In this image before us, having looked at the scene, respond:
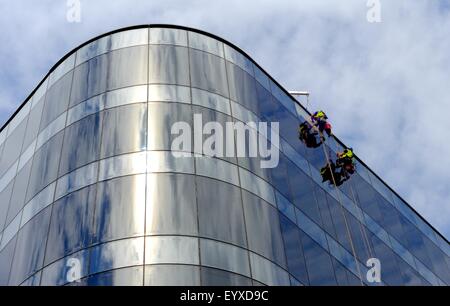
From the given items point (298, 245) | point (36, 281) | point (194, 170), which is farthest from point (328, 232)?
point (36, 281)

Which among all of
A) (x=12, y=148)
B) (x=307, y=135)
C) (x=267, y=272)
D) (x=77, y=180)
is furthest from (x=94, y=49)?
(x=267, y=272)

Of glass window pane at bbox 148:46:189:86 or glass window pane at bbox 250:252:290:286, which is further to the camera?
glass window pane at bbox 148:46:189:86

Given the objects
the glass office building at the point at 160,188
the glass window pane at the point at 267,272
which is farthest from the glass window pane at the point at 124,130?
the glass window pane at the point at 267,272

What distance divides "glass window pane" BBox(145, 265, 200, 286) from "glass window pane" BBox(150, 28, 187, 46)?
11793 millimetres

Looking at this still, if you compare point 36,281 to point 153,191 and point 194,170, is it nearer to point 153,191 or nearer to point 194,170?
point 153,191

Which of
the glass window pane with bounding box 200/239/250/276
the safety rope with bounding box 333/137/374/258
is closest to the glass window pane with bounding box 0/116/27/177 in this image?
the glass window pane with bounding box 200/239/250/276

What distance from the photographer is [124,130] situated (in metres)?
25.7

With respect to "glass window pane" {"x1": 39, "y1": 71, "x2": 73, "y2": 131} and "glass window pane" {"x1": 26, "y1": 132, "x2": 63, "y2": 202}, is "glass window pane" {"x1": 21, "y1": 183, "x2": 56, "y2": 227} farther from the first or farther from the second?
"glass window pane" {"x1": 39, "y1": 71, "x2": 73, "y2": 131}

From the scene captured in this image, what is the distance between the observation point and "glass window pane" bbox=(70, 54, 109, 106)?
91.7 ft

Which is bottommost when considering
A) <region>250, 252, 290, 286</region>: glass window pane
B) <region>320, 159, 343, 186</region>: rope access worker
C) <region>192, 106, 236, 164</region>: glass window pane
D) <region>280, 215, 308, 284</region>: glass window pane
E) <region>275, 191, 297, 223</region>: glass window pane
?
<region>250, 252, 290, 286</region>: glass window pane

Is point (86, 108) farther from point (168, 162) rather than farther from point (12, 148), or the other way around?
point (12, 148)

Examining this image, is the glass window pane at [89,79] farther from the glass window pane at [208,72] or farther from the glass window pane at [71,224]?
the glass window pane at [71,224]

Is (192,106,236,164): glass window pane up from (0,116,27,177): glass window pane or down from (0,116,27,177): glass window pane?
down

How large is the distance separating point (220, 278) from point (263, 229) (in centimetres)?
342
